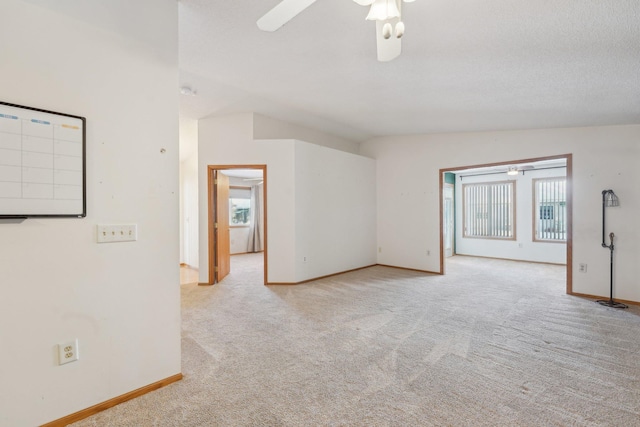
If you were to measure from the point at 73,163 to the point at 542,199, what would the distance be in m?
8.87

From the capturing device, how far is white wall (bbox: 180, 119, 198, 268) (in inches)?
243

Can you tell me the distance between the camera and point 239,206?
890 centimetres

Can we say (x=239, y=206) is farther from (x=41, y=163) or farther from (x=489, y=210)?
(x=41, y=163)

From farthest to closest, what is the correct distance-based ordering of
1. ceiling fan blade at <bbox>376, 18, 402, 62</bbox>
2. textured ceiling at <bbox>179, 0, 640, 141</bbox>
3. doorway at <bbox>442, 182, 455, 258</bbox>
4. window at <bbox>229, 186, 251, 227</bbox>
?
window at <bbox>229, 186, 251, 227</bbox>, doorway at <bbox>442, 182, 455, 258</bbox>, textured ceiling at <bbox>179, 0, 640, 141</bbox>, ceiling fan blade at <bbox>376, 18, 402, 62</bbox>

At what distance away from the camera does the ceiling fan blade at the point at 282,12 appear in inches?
57.3

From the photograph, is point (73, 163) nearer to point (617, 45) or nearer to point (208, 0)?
point (208, 0)

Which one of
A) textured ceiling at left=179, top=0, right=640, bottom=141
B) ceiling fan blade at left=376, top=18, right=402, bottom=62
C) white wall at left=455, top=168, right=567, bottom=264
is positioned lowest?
white wall at left=455, top=168, right=567, bottom=264

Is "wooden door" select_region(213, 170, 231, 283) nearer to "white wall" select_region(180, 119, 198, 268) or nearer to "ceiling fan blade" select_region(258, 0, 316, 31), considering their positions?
"white wall" select_region(180, 119, 198, 268)

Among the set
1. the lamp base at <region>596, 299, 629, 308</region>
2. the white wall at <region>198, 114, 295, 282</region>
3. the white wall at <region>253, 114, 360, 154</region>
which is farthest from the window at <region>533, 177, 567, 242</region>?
the white wall at <region>198, 114, 295, 282</region>

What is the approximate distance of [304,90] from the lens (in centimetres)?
362

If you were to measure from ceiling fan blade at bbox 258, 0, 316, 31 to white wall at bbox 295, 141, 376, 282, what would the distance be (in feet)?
10.5

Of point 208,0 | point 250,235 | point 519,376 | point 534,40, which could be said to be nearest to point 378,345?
point 519,376

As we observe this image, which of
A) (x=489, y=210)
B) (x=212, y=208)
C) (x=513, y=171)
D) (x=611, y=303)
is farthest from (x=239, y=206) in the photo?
(x=611, y=303)

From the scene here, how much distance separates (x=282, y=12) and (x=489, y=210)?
819 cm
